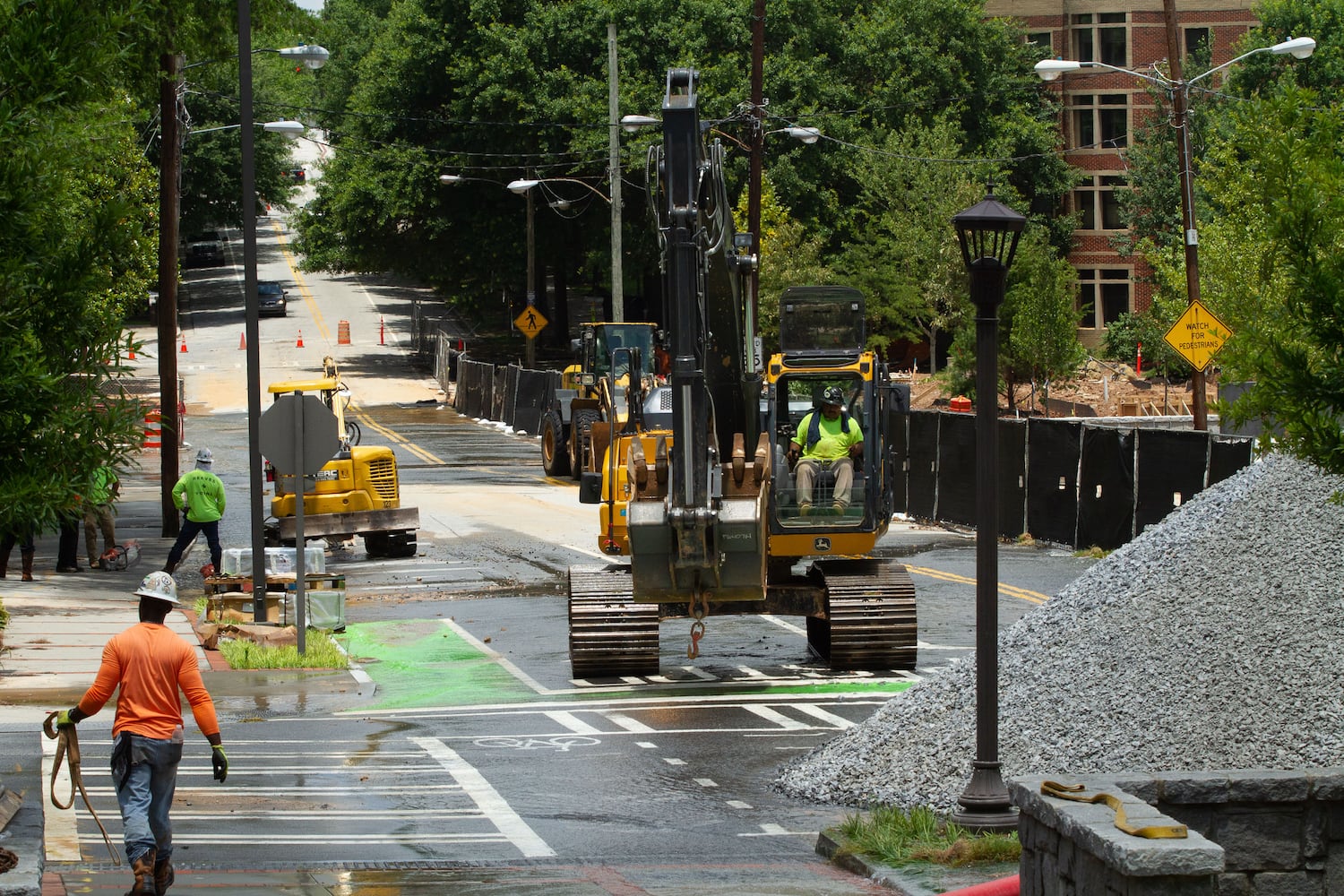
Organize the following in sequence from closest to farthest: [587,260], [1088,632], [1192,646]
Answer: [1192,646]
[1088,632]
[587,260]

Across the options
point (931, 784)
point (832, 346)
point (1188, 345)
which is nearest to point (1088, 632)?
point (931, 784)

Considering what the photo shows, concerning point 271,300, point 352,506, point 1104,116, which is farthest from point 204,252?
point 352,506

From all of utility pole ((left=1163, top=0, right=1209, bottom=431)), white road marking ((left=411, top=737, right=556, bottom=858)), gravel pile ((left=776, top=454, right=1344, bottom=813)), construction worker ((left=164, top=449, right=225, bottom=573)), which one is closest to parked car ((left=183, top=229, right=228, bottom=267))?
utility pole ((left=1163, top=0, right=1209, bottom=431))

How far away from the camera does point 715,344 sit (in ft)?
53.0

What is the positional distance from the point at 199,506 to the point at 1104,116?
165 feet

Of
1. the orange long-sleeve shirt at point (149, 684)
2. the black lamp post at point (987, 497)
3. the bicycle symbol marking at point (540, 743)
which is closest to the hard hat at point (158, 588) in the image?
the orange long-sleeve shirt at point (149, 684)

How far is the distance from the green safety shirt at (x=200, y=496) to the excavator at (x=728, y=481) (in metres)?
6.59

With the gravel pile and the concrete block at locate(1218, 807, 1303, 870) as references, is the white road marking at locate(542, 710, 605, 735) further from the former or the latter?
the concrete block at locate(1218, 807, 1303, 870)

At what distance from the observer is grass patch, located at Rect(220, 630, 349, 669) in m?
18.2

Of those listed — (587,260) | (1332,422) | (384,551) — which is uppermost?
(587,260)

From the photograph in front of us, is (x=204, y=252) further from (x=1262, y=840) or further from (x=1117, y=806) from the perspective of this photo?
(x=1117, y=806)

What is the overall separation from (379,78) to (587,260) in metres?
10.7

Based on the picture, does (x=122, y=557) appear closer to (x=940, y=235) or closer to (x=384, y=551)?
(x=384, y=551)

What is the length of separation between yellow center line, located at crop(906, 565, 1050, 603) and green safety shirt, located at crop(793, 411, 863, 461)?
4.55 m
